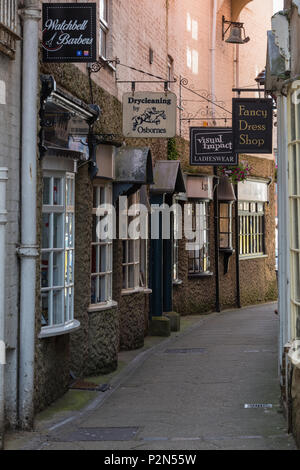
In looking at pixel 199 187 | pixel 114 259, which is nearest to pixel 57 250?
pixel 114 259

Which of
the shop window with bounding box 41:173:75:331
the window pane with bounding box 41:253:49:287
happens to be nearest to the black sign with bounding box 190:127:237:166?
the shop window with bounding box 41:173:75:331

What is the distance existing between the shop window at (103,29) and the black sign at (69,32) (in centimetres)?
313

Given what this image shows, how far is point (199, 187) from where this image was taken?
2008 cm

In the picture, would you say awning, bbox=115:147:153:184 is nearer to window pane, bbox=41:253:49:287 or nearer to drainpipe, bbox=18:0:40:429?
window pane, bbox=41:253:49:287

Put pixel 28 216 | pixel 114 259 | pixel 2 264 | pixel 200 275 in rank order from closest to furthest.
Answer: pixel 2 264 < pixel 28 216 < pixel 114 259 < pixel 200 275

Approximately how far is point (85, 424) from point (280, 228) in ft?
10.5

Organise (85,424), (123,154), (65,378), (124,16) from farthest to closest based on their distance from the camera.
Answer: (124,16) → (123,154) → (65,378) → (85,424)

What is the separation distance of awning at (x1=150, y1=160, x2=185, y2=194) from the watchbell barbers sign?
371 centimetres

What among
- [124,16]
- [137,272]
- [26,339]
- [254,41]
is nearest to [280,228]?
→ [26,339]

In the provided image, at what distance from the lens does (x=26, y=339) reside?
27.4 ft

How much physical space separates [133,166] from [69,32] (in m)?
3.50

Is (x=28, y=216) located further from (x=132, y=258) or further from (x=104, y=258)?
(x=132, y=258)

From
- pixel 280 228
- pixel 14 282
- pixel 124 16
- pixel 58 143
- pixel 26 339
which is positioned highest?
pixel 124 16
